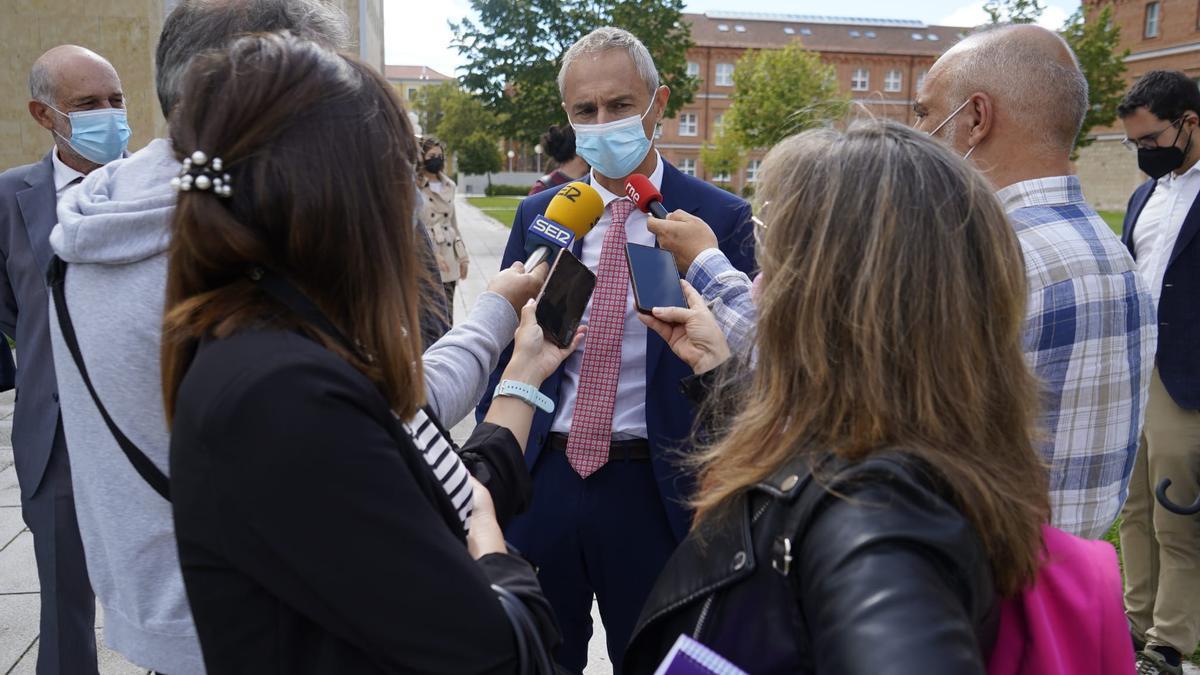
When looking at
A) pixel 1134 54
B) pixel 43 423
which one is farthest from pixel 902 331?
pixel 1134 54

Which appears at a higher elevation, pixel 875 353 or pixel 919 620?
pixel 875 353

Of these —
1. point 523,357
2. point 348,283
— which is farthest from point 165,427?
point 523,357

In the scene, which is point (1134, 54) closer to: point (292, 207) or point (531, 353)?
point (531, 353)

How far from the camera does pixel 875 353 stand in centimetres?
122

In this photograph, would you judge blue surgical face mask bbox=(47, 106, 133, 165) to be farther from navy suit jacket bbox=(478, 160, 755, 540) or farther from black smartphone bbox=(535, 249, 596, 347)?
black smartphone bbox=(535, 249, 596, 347)

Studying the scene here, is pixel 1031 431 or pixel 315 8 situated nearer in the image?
pixel 1031 431

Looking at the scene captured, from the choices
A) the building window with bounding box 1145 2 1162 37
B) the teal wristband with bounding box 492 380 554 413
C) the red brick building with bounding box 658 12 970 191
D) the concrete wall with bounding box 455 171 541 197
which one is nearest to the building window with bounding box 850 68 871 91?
the red brick building with bounding box 658 12 970 191

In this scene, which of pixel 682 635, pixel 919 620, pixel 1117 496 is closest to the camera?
pixel 919 620

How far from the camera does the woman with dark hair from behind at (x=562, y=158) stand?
26.1 ft

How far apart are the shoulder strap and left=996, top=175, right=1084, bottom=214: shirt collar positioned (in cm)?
181

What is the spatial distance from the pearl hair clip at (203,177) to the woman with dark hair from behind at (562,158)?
6.66 meters

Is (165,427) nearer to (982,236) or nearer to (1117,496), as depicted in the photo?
(982,236)

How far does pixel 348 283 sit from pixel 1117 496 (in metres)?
1.74

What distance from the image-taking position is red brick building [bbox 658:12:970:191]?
217ft
